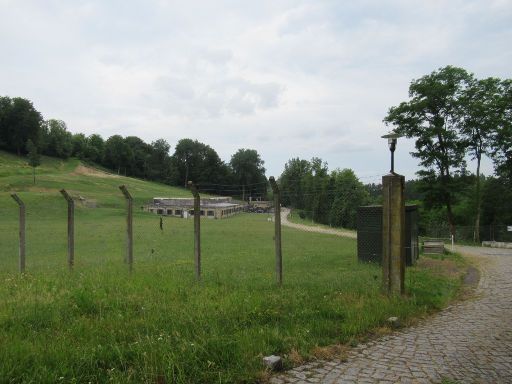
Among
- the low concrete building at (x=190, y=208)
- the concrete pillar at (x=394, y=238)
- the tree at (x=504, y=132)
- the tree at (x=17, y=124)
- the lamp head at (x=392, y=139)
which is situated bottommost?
the low concrete building at (x=190, y=208)

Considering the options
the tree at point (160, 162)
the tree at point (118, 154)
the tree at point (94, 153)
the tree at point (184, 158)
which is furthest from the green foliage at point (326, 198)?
the tree at point (94, 153)

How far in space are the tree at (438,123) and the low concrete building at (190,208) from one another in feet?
82.2

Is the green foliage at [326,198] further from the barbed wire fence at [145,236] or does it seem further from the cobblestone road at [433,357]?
the cobblestone road at [433,357]

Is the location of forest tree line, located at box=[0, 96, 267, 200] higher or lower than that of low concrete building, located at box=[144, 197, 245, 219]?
higher

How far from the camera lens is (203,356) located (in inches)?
169

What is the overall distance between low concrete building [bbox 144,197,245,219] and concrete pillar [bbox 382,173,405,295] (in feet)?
153

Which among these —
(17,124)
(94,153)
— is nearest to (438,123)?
(17,124)

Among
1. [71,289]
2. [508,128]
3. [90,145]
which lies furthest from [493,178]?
[90,145]

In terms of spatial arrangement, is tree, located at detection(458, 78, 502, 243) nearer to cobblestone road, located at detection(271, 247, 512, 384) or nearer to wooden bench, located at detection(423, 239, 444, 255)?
wooden bench, located at detection(423, 239, 444, 255)

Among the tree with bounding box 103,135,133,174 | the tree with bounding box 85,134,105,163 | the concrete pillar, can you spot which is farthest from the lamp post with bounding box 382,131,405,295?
the tree with bounding box 85,134,105,163

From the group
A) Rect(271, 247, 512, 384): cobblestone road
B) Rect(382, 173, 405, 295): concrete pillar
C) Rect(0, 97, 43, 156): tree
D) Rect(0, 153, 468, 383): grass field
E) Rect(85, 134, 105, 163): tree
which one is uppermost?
Rect(0, 97, 43, 156): tree

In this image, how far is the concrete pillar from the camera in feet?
25.3

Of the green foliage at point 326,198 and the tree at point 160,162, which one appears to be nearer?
the green foliage at point 326,198

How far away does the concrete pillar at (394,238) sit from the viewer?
770 centimetres
